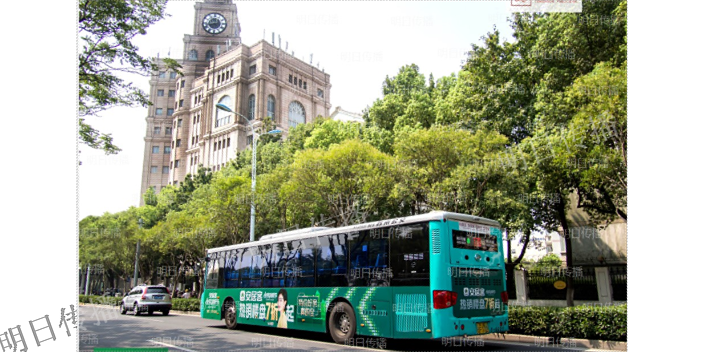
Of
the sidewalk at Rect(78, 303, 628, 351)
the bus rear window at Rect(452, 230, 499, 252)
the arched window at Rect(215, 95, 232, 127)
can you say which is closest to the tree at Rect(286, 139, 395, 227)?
the sidewalk at Rect(78, 303, 628, 351)

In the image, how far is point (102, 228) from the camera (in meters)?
38.0

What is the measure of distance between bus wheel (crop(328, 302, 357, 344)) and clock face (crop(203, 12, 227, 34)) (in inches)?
3298

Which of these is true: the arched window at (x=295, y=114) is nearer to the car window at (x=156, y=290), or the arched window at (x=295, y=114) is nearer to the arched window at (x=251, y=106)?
the arched window at (x=251, y=106)

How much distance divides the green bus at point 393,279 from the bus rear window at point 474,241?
2cm

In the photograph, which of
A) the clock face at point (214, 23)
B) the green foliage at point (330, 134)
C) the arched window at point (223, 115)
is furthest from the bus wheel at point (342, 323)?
the clock face at point (214, 23)

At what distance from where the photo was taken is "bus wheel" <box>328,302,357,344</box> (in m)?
9.84

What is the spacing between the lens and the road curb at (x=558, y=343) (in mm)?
9242

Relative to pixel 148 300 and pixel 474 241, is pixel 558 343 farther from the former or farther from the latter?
pixel 148 300

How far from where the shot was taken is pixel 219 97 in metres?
70.4

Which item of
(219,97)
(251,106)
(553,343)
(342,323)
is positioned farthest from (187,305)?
(219,97)

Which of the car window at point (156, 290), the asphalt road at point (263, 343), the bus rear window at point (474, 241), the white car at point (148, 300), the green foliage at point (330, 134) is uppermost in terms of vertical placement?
the green foliage at point (330, 134)
